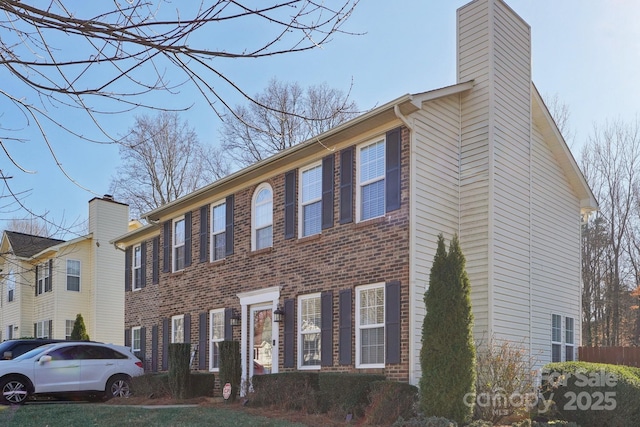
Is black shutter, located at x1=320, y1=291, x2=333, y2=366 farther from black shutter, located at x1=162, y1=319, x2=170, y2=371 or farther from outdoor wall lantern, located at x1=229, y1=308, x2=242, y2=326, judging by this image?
black shutter, located at x1=162, y1=319, x2=170, y2=371

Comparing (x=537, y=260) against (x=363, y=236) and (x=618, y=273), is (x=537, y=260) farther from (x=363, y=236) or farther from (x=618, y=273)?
(x=618, y=273)

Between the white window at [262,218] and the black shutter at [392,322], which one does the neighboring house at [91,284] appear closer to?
the white window at [262,218]

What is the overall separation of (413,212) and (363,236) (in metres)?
1.37

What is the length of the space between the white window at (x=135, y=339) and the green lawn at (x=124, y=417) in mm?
9584

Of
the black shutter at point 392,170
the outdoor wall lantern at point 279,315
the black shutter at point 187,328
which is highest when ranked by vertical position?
the black shutter at point 392,170

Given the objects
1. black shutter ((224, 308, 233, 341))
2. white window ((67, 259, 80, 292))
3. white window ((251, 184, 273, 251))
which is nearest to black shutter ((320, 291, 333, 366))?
white window ((251, 184, 273, 251))

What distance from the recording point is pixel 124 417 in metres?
10.7

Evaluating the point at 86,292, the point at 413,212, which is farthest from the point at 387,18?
the point at 86,292

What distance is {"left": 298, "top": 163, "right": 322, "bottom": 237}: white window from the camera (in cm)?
1426

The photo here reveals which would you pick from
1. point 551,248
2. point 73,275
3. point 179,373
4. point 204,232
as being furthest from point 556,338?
point 73,275

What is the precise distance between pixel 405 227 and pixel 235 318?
5981 mm

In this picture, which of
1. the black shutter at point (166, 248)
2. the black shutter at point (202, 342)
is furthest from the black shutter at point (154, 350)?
the black shutter at point (202, 342)

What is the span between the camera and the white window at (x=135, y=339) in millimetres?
21578

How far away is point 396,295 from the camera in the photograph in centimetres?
1195
